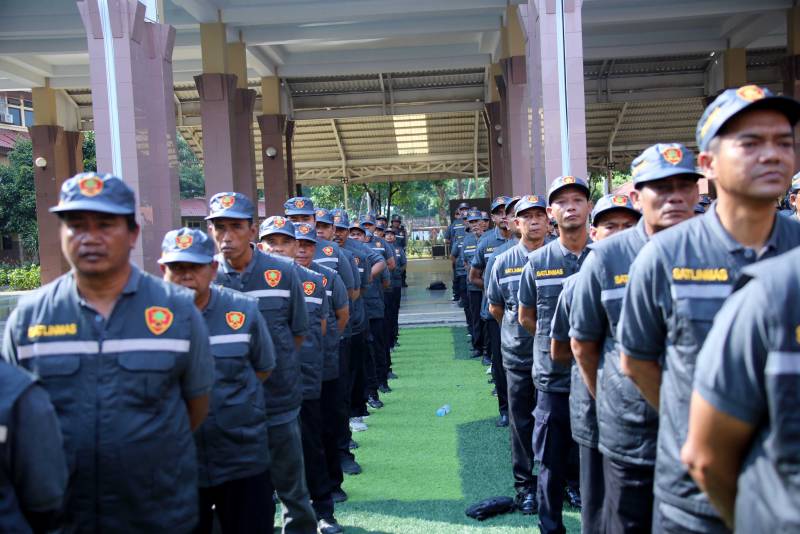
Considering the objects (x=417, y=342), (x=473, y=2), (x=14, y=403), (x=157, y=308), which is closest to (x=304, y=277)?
(x=157, y=308)

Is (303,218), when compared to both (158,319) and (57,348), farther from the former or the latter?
(57,348)

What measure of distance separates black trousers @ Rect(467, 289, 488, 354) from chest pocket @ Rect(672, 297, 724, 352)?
8994mm

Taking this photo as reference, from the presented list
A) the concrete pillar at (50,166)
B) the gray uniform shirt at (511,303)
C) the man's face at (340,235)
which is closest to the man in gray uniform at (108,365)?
the gray uniform shirt at (511,303)

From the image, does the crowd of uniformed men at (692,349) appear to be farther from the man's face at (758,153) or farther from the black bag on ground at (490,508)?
the black bag on ground at (490,508)

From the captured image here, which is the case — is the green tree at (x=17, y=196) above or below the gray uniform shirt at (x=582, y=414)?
above

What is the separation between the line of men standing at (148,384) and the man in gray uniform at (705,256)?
1634 millimetres

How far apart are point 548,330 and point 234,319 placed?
6.81 feet

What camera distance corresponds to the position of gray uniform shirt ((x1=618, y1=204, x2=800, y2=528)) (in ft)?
7.81

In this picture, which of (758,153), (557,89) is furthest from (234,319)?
(557,89)

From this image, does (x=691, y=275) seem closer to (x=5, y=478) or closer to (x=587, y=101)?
(x=5, y=478)

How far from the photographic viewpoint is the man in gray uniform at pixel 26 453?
2.26m

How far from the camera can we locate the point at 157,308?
2.91 metres

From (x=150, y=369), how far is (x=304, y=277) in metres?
2.95

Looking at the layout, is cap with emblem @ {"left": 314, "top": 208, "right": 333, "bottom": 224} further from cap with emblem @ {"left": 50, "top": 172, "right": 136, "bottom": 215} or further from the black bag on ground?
cap with emblem @ {"left": 50, "top": 172, "right": 136, "bottom": 215}
